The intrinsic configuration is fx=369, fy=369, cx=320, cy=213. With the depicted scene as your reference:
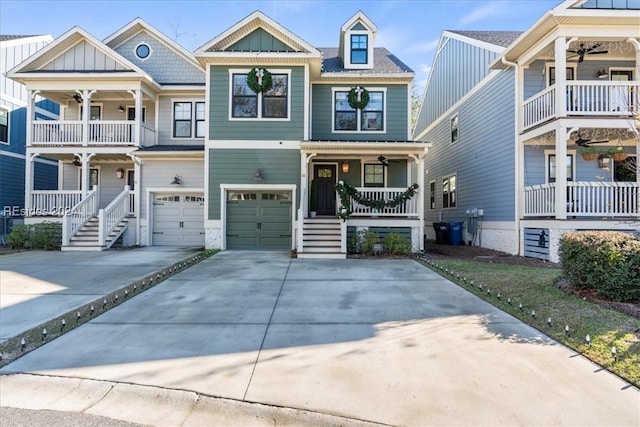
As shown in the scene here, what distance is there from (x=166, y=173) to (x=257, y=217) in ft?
14.1

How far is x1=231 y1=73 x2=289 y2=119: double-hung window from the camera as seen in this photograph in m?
12.8

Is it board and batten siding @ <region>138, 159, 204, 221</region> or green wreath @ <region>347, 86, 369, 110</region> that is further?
board and batten siding @ <region>138, 159, 204, 221</region>

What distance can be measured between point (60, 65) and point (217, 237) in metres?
9.80

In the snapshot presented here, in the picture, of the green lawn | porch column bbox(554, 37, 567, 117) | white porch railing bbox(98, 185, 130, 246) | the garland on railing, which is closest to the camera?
the green lawn

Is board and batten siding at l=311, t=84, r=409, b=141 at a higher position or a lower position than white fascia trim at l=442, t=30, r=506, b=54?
lower

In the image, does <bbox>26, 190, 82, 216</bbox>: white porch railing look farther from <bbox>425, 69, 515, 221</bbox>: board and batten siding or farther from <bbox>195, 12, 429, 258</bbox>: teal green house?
<bbox>425, 69, 515, 221</bbox>: board and batten siding

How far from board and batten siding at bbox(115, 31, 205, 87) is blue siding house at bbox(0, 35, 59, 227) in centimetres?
583

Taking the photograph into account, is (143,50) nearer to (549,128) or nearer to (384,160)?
(384,160)

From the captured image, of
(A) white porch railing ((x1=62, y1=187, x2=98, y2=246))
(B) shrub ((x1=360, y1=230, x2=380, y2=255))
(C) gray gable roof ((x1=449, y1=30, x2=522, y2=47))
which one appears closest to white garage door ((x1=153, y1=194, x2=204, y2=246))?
(A) white porch railing ((x1=62, y1=187, x2=98, y2=246))

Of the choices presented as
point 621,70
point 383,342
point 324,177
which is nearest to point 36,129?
point 324,177

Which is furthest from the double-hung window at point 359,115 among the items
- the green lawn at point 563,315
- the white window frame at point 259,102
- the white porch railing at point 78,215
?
the white porch railing at point 78,215

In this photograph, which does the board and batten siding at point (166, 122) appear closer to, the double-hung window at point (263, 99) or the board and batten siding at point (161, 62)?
the board and batten siding at point (161, 62)

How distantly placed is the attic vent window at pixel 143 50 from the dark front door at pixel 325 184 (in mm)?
9090

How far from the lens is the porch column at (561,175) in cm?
990
